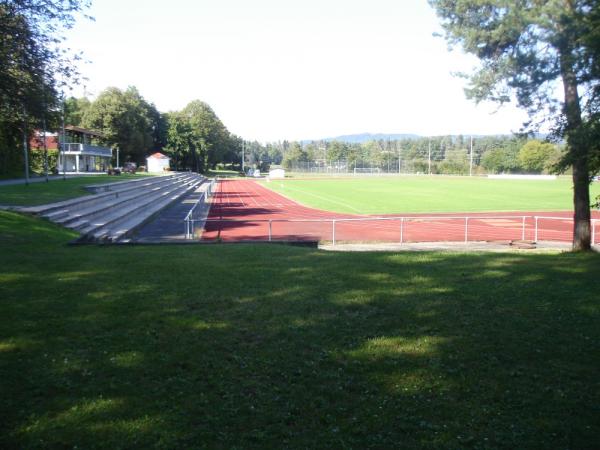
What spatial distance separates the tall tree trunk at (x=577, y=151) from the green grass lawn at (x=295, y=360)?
13.6 feet

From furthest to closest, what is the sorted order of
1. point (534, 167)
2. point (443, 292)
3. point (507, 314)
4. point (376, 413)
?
1. point (534, 167)
2. point (443, 292)
3. point (507, 314)
4. point (376, 413)

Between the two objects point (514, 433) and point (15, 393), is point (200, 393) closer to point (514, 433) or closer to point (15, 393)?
point (15, 393)

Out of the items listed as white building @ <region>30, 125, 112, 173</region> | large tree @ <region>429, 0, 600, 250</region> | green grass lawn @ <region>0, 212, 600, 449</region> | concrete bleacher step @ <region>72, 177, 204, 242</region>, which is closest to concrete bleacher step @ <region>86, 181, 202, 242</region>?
concrete bleacher step @ <region>72, 177, 204, 242</region>

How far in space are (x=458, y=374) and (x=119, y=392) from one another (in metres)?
3.25

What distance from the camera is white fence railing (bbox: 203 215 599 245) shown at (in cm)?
2345

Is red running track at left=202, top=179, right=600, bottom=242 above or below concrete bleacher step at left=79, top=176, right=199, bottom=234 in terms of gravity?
below

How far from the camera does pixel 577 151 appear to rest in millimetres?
12453

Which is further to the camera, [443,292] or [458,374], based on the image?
[443,292]

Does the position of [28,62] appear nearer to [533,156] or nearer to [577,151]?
[577,151]

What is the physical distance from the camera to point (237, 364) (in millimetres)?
5461

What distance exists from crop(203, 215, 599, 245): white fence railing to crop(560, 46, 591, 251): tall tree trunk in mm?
4838

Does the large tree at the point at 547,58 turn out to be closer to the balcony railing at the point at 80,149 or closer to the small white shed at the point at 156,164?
the balcony railing at the point at 80,149

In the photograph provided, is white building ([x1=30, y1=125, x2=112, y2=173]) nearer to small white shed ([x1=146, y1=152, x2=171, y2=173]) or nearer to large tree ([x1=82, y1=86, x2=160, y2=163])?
large tree ([x1=82, y1=86, x2=160, y2=163])

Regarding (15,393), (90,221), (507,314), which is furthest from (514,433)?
(90,221)
